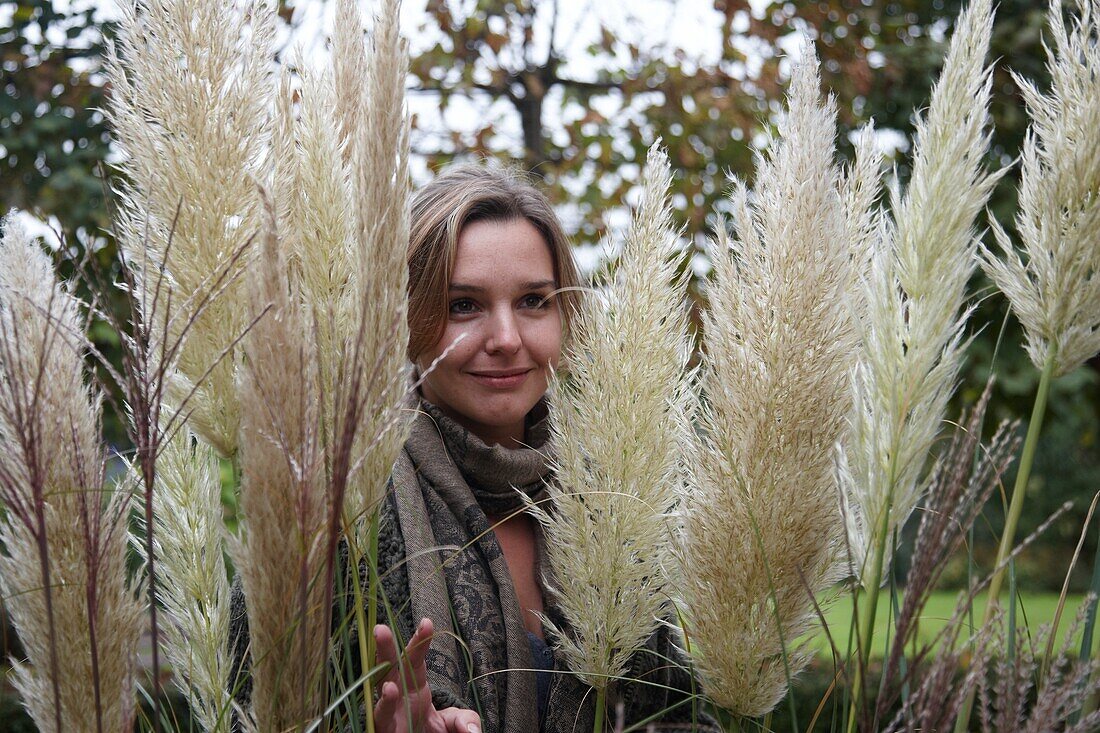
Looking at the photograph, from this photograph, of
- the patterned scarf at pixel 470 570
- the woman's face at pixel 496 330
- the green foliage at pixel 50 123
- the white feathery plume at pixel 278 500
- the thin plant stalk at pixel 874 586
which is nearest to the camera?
the white feathery plume at pixel 278 500

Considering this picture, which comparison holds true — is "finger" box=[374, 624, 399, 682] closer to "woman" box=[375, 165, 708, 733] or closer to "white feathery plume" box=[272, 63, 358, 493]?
"white feathery plume" box=[272, 63, 358, 493]

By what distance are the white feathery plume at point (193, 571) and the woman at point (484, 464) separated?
1.56 ft

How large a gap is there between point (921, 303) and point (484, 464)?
1.20m

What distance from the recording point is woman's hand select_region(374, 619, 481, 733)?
50.3 inches

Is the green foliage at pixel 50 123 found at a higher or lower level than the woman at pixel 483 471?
higher

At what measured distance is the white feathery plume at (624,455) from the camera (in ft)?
4.89

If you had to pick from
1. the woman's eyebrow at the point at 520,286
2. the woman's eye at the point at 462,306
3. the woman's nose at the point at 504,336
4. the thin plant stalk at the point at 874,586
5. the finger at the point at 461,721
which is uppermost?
the woman's eyebrow at the point at 520,286

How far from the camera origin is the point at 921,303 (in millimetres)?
1271

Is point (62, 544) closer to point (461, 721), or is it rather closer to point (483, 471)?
point (461, 721)

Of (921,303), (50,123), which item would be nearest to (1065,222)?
(921,303)

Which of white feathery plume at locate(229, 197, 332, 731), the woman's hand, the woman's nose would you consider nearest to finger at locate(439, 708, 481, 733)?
the woman's hand

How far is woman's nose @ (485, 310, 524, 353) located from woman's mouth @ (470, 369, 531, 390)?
0.07 metres

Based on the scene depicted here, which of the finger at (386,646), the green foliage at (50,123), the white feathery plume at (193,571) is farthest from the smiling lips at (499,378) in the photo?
the green foliage at (50,123)

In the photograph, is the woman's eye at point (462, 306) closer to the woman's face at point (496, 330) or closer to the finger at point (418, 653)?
the woman's face at point (496, 330)
